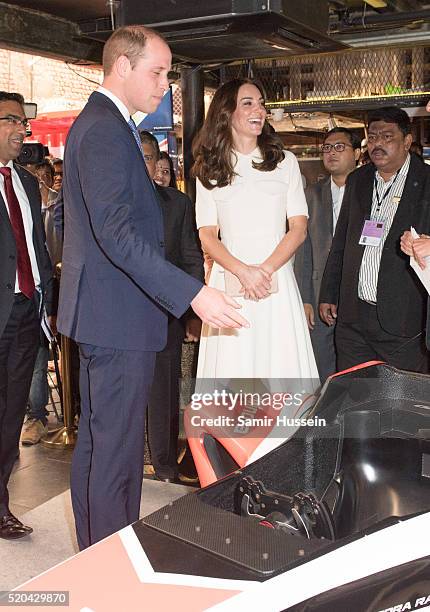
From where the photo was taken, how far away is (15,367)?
11.6 ft

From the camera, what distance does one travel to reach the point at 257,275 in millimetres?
3209

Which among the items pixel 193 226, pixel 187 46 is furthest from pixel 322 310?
pixel 187 46

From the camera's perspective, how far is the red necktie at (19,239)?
3541 millimetres

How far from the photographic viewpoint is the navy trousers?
2.53 m

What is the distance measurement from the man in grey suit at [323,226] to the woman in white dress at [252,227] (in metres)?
Answer: 1.09

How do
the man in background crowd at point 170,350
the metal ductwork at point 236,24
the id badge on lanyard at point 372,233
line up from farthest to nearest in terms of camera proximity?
the man in background crowd at point 170,350 < the id badge on lanyard at point 372,233 < the metal ductwork at point 236,24

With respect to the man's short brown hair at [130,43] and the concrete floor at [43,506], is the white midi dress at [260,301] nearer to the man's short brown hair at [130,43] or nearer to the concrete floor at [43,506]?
the concrete floor at [43,506]

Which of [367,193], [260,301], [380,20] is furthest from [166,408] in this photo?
[380,20]

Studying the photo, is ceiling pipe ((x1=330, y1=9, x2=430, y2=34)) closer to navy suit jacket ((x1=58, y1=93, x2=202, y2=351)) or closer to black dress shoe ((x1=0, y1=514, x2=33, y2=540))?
navy suit jacket ((x1=58, y1=93, x2=202, y2=351))

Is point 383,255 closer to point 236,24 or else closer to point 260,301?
point 260,301

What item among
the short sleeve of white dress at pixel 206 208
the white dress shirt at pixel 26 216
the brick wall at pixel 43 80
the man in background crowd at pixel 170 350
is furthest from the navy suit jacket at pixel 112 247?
the brick wall at pixel 43 80

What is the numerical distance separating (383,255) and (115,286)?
158 centimetres

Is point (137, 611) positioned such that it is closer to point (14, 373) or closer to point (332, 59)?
point (14, 373)

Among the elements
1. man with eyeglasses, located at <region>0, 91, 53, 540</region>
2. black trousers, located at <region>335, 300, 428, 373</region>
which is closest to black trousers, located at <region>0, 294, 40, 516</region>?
man with eyeglasses, located at <region>0, 91, 53, 540</region>
